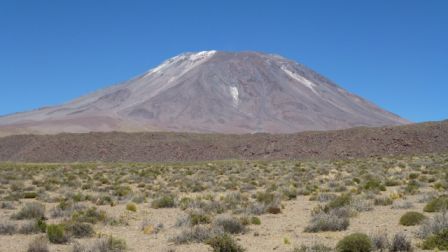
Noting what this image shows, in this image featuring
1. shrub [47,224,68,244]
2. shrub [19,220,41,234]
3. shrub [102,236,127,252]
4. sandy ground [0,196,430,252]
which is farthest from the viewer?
shrub [19,220,41,234]

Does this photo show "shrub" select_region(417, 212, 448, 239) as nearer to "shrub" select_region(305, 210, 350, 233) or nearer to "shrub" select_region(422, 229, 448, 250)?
"shrub" select_region(422, 229, 448, 250)

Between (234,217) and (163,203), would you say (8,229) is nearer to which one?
(234,217)

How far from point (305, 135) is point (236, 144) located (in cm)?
912

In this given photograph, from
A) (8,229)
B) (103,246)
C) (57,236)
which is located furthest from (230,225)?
(8,229)

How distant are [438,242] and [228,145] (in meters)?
62.8

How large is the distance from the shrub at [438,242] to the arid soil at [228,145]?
50777 millimetres

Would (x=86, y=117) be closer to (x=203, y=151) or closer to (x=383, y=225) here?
(x=203, y=151)

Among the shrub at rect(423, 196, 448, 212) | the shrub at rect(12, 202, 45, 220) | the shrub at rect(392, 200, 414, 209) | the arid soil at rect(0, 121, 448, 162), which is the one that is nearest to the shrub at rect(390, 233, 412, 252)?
the shrub at rect(423, 196, 448, 212)

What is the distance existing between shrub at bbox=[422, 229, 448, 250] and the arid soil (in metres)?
50.8

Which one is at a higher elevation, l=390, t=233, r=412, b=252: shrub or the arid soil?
the arid soil

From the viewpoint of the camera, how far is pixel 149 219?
53.3ft

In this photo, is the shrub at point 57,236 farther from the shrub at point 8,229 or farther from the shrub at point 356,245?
the shrub at point 356,245

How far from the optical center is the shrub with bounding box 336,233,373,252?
9.94 m

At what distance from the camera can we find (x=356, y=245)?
9961 millimetres
